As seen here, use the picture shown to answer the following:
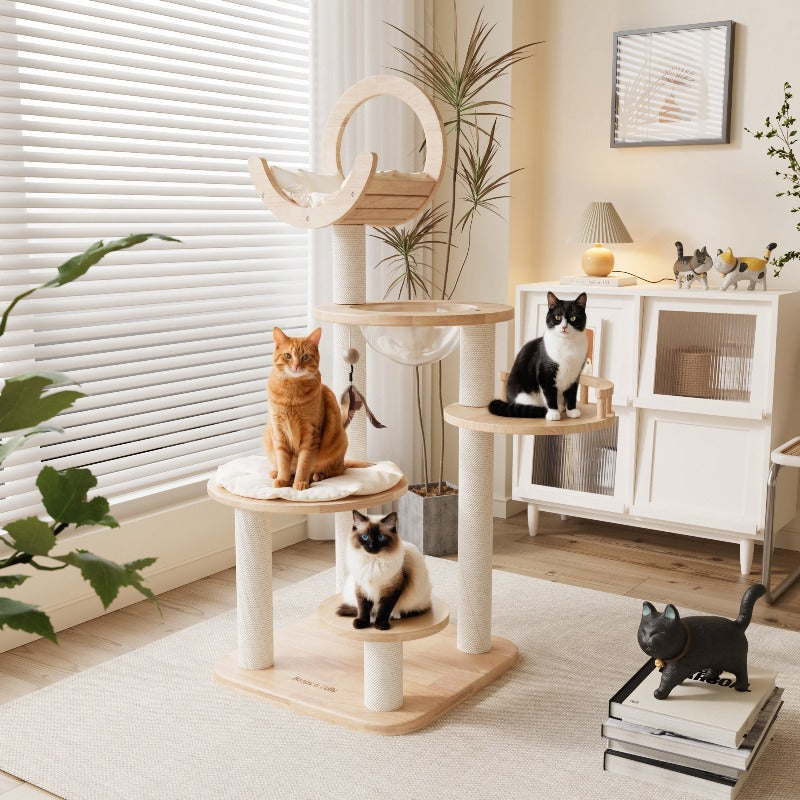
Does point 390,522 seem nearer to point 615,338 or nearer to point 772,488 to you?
point 772,488

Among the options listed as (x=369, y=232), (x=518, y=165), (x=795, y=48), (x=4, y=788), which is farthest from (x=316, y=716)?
(x=795, y=48)

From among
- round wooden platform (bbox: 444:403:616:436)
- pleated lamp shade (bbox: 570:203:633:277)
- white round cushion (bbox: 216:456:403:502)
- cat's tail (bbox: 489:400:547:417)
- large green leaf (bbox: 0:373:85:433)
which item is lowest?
white round cushion (bbox: 216:456:403:502)

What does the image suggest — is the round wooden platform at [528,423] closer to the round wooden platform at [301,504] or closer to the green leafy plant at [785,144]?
the round wooden platform at [301,504]

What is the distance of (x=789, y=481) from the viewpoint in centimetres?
339

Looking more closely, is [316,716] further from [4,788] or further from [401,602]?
[4,788]

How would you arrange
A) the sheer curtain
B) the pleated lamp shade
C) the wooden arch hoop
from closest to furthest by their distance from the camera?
the wooden arch hoop → the sheer curtain → the pleated lamp shade

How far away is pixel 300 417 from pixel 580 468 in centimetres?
163

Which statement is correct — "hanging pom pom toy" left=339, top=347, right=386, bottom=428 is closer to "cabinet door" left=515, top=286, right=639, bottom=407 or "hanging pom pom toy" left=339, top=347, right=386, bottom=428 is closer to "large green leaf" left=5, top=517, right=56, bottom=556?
"cabinet door" left=515, top=286, right=639, bottom=407

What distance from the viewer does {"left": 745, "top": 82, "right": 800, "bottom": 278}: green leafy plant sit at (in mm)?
3150

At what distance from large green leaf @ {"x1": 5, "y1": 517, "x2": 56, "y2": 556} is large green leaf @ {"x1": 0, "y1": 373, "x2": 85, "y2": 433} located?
63 mm

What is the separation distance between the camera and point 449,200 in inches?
150

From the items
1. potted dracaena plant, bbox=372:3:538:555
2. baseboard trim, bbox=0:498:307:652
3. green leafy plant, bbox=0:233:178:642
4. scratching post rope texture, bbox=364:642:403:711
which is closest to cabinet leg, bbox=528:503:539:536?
potted dracaena plant, bbox=372:3:538:555

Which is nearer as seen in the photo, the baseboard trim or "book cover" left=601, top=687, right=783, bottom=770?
"book cover" left=601, top=687, right=783, bottom=770

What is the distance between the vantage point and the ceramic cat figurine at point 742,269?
125 inches
